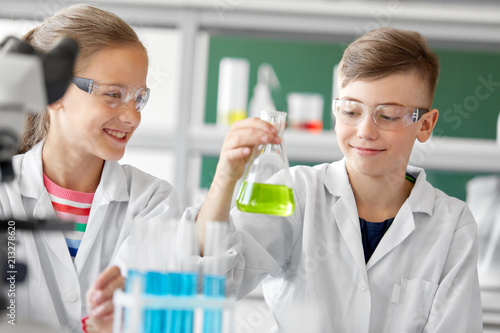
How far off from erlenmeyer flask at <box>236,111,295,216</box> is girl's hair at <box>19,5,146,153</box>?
641 millimetres

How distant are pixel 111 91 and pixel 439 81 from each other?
2343mm

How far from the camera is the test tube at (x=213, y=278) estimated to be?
87 cm

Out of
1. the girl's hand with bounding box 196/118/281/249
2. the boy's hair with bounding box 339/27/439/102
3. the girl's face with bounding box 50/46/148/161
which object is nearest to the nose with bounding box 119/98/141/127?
the girl's face with bounding box 50/46/148/161

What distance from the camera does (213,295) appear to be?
2.90 ft

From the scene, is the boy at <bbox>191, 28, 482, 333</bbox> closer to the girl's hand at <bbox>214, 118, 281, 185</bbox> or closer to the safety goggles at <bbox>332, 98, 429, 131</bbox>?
the safety goggles at <bbox>332, 98, 429, 131</bbox>

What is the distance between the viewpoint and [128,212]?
1.67m

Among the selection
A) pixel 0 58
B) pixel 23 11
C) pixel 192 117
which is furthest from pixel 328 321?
pixel 23 11

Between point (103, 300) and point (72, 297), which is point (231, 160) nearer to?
point (103, 300)

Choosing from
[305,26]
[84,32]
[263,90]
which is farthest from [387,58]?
[263,90]

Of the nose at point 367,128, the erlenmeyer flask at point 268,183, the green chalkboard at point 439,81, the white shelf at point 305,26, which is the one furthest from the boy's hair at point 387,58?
the green chalkboard at point 439,81

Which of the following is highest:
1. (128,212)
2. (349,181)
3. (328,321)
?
(349,181)

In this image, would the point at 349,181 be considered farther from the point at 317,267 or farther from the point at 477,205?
the point at 477,205

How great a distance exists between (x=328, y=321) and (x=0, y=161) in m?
1.13

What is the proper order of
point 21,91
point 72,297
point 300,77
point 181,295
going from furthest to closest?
point 300,77 → point 72,297 → point 181,295 → point 21,91
